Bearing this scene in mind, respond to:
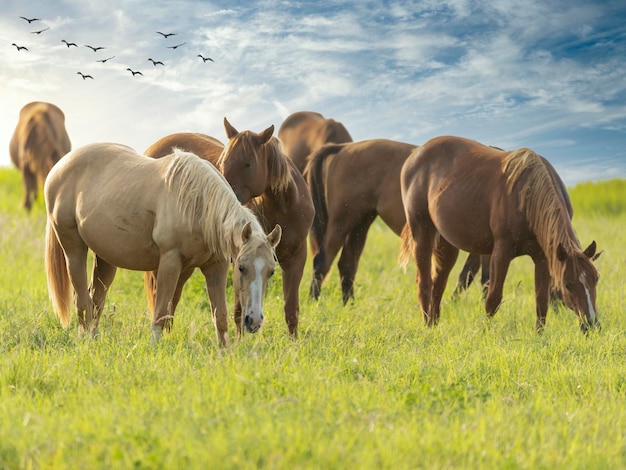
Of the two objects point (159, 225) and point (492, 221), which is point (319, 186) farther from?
point (159, 225)

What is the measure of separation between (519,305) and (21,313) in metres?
5.38

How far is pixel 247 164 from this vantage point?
5.88 m

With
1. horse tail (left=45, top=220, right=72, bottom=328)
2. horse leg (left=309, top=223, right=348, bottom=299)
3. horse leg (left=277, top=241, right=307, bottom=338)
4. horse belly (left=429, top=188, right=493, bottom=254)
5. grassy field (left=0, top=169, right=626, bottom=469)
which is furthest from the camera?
horse leg (left=309, top=223, right=348, bottom=299)

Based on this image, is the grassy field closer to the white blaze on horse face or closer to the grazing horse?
the white blaze on horse face

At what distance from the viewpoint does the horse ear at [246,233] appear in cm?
462

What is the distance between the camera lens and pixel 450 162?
7.64 meters

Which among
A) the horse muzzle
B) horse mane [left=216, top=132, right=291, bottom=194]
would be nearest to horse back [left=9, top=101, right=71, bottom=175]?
horse mane [left=216, top=132, right=291, bottom=194]

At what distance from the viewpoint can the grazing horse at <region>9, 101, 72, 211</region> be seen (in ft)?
47.7

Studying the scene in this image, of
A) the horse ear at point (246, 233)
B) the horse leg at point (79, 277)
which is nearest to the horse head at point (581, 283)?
the horse ear at point (246, 233)

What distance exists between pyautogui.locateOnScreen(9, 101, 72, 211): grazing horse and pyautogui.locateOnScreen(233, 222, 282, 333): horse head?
10849 millimetres

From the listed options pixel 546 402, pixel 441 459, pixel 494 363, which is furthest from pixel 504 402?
pixel 441 459

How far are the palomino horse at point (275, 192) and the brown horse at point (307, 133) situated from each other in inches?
170

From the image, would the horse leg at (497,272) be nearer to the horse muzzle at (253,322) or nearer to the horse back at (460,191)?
the horse back at (460,191)

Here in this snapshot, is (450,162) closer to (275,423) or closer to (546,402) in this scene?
(546,402)
